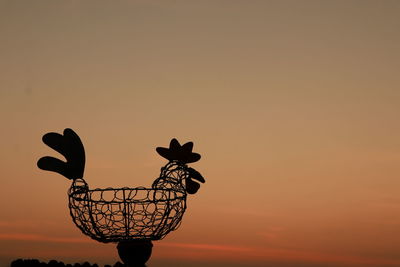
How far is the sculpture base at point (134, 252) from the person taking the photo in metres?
2.90

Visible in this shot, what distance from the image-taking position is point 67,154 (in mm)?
2984

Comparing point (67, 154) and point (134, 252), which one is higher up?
point (67, 154)

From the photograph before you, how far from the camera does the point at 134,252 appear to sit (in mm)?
2898

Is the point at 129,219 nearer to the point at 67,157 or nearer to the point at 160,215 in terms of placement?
the point at 160,215

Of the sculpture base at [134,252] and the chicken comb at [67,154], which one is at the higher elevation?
the chicken comb at [67,154]

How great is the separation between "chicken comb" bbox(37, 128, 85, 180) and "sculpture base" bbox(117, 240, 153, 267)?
42 cm

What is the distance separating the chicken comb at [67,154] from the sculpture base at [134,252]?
42cm

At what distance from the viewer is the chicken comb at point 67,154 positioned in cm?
294

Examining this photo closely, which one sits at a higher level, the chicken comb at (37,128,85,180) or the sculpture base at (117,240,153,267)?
the chicken comb at (37,128,85,180)

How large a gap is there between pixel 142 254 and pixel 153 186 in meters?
0.39

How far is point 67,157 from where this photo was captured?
9.80ft

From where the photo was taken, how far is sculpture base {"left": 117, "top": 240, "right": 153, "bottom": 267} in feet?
9.52

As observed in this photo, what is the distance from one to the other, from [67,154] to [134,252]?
1.96 ft

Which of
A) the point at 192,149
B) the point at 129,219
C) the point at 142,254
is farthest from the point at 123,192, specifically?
the point at 192,149
